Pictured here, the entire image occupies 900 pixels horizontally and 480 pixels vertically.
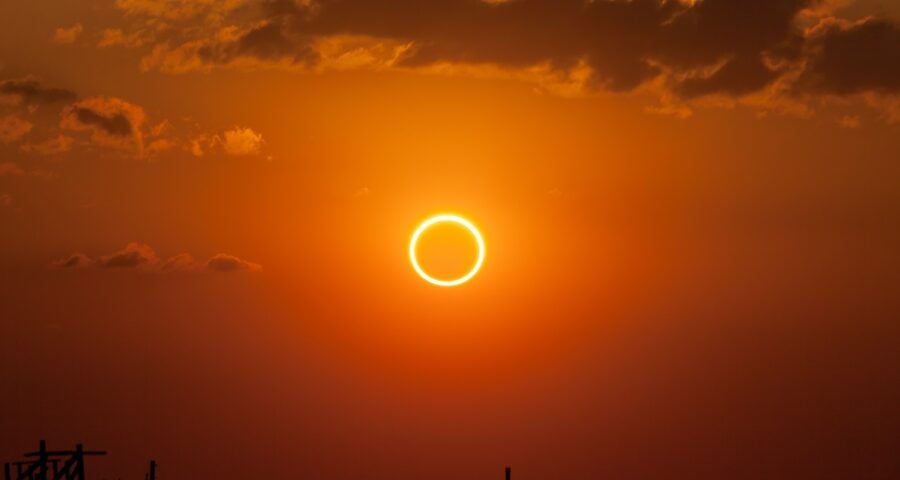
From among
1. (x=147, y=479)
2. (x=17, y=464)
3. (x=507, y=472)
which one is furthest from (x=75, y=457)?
(x=507, y=472)

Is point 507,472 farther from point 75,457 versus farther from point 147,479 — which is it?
point 75,457

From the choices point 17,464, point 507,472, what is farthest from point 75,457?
point 507,472

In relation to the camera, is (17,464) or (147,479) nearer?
(17,464)

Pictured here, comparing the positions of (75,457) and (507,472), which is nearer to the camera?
(75,457)

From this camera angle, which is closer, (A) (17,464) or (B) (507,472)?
(A) (17,464)

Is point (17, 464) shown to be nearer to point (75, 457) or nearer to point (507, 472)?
point (75, 457)

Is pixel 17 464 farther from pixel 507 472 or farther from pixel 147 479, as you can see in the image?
→ pixel 507 472

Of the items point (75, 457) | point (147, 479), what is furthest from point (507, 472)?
point (75, 457)
